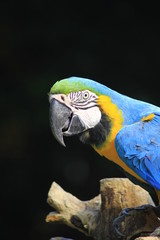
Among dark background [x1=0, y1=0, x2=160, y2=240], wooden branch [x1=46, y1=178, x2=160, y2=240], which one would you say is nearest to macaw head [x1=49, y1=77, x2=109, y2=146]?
wooden branch [x1=46, y1=178, x2=160, y2=240]

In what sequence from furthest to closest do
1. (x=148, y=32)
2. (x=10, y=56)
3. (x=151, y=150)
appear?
(x=10, y=56) < (x=148, y=32) < (x=151, y=150)

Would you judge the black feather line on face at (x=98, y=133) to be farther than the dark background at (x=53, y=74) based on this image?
No

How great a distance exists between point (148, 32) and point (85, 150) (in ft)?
2.88

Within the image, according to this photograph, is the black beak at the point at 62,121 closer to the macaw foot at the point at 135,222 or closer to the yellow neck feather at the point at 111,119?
the yellow neck feather at the point at 111,119

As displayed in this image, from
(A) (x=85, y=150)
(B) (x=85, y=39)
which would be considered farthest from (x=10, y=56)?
(A) (x=85, y=150)

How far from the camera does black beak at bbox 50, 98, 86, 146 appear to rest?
184cm

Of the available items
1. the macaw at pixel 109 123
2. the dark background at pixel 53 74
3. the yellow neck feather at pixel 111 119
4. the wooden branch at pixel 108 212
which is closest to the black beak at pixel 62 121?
the macaw at pixel 109 123

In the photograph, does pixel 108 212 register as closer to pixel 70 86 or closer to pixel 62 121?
pixel 62 121

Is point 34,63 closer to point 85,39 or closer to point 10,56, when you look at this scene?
point 10,56

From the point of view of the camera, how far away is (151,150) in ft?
6.07

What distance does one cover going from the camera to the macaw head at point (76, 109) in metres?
1.84

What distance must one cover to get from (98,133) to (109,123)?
2.2 inches

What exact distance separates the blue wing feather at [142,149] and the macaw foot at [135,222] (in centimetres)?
12

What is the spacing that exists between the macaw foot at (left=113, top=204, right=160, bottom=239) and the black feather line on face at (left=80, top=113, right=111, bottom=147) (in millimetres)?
278
